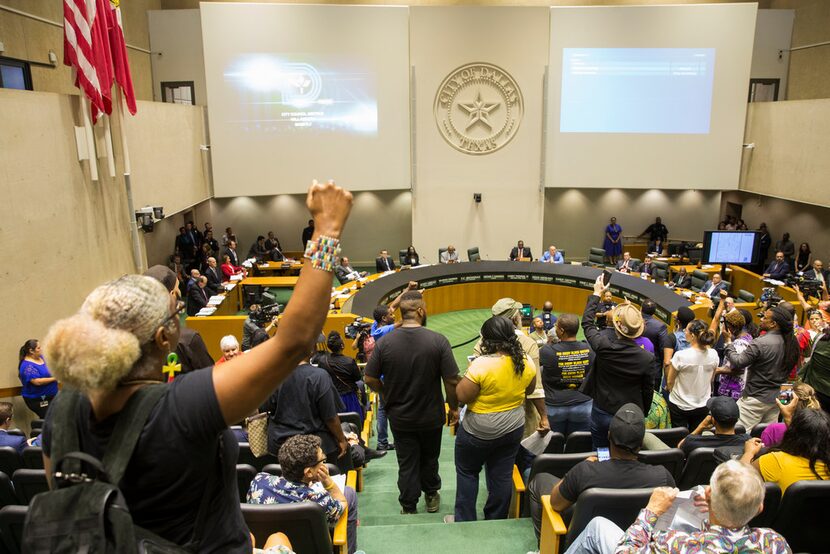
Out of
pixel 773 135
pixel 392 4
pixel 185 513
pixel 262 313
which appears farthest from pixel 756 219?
pixel 185 513

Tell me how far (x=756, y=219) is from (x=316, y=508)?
54.8 ft

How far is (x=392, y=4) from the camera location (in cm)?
1453

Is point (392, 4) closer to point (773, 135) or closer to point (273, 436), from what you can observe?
point (773, 135)

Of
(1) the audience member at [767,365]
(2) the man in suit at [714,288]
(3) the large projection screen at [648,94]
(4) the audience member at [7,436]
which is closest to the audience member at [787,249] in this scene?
(3) the large projection screen at [648,94]

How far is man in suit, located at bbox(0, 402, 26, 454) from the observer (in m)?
Result: 4.01

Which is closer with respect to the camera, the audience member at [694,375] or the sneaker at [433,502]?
the sneaker at [433,502]

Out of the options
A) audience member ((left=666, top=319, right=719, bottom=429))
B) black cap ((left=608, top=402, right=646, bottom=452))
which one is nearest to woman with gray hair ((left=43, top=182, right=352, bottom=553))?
black cap ((left=608, top=402, right=646, bottom=452))

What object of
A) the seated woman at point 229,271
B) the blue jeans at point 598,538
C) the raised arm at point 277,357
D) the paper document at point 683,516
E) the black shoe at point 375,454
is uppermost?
the raised arm at point 277,357

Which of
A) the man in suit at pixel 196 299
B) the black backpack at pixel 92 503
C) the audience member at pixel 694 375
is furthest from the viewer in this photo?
the man in suit at pixel 196 299

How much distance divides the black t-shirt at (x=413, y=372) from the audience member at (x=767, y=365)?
2.89 m

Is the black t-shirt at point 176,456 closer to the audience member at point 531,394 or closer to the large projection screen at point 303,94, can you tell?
the audience member at point 531,394

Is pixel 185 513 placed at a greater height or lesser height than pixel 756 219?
greater

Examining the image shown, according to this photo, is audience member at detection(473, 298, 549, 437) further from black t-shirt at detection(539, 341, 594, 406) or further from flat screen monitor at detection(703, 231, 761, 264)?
flat screen monitor at detection(703, 231, 761, 264)

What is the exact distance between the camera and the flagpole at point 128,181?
8.34 m
